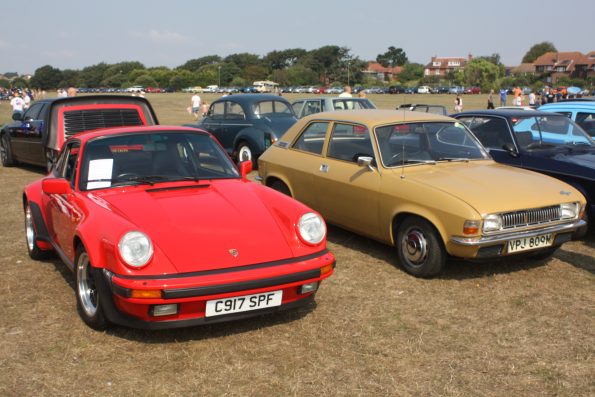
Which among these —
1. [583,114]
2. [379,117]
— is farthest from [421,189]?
[583,114]

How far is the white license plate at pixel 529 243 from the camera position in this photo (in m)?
5.29

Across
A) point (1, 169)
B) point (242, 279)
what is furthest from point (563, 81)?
point (242, 279)

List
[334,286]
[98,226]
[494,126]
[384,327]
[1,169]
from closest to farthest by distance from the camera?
[98,226]
[384,327]
[334,286]
[494,126]
[1,169]

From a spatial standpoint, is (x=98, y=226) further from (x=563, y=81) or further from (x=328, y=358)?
(x=563, y=81)

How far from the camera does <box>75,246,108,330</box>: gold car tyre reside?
4.22 meters

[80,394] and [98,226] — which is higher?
[98,226]

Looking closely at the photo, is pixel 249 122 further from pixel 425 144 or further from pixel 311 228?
pixel 311 228

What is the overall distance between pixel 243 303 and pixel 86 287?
1264 mm

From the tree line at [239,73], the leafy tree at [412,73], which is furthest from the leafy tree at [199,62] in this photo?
the leafy tree at [412,73]

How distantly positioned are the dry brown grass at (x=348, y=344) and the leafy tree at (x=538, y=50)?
532 feet

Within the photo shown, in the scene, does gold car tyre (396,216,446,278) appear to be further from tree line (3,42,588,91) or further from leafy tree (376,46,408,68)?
leafy tree (376,46,408,68)

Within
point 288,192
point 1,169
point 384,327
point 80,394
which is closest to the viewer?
point 80,394

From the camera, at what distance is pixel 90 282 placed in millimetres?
4344

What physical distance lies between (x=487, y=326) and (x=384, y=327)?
78cm
